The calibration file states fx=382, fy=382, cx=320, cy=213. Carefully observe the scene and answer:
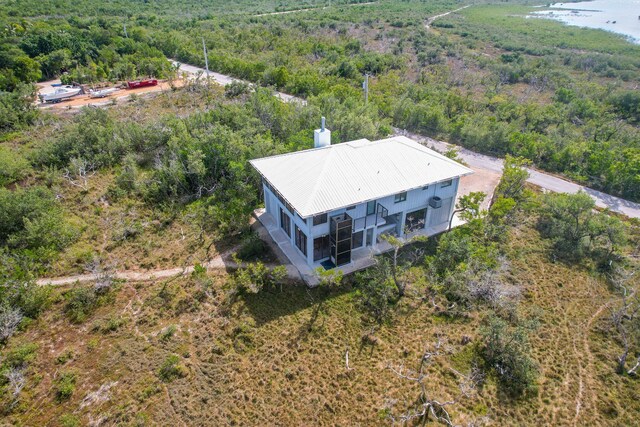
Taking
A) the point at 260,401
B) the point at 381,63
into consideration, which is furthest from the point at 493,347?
the point at 381,63

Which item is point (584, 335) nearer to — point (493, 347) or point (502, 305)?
point (502, 305)

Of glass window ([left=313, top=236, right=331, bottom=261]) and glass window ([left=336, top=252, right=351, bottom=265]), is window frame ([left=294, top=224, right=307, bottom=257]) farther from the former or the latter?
glass window ([left=336, top=252, right=351, bottom=265])

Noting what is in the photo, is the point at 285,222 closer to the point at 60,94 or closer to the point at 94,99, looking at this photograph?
the point at 94,99

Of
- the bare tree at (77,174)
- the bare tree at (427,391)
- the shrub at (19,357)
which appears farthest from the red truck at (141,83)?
the bare tree at (427,391)

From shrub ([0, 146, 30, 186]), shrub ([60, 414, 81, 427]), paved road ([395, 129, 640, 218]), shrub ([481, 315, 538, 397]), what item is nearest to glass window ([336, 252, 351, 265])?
shrub ([481, 315, 538, 397])

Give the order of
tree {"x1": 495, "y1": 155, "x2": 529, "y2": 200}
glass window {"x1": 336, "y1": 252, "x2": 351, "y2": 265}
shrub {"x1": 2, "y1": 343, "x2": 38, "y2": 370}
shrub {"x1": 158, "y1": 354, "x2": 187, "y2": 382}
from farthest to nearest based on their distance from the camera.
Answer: tree {"x1": 495, "y1": 155, "x2": 529, "y2": 200}
glass window {"x1": 336, "y1": 252, "x2": 351, "y2": 265}
shrub {"x1": 2, "y1": 343, "x2": 38, "y2": 370}
shrub {"x1": 158, "y1": 354, "x2": 187, "y2": 382}

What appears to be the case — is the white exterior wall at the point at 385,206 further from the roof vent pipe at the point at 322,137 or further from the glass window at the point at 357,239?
the roof vent pipe at the point at 322,137
